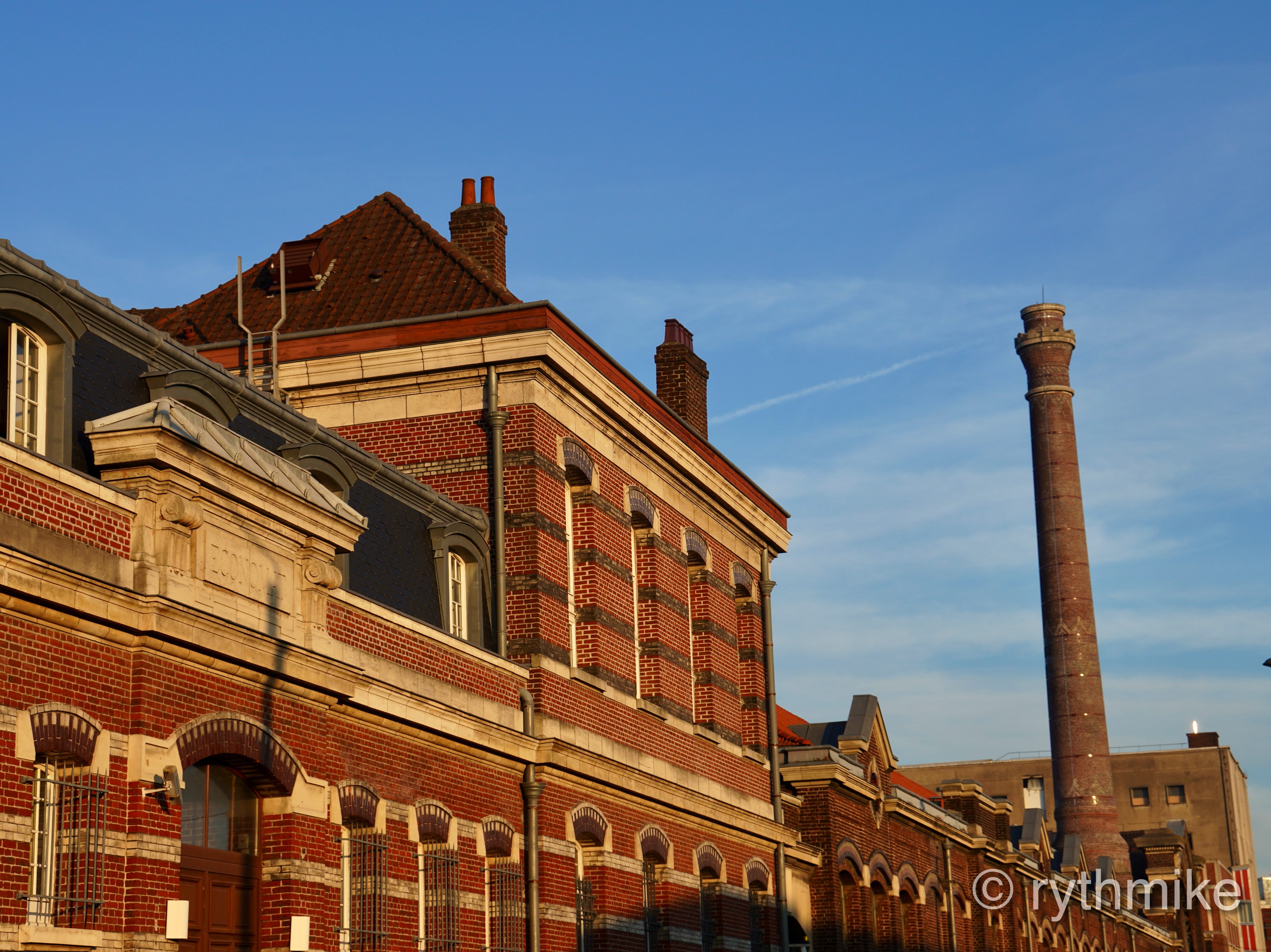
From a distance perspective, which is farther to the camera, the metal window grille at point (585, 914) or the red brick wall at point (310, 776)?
the metal window grille at point (585, 914)

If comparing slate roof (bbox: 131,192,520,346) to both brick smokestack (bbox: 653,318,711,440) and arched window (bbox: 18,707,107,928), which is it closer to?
brick smokestack (bbox: 653,318,711,440)

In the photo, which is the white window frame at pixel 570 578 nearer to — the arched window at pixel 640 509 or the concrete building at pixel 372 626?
the concrete building at pixel 372 626

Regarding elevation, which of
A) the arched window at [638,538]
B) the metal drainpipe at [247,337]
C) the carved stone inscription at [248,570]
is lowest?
the carved stone inscription at [248,570]

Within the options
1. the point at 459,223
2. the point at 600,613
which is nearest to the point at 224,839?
the point at 600,613

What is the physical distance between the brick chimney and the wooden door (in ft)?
38.2

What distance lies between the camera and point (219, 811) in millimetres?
14945

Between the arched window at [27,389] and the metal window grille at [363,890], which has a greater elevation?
the arched window at [27,389]

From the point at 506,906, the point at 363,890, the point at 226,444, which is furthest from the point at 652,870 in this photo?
the point at 226,444

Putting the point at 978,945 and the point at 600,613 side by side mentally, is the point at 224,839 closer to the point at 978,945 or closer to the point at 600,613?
the point at 600,613

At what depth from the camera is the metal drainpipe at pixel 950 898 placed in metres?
37.8

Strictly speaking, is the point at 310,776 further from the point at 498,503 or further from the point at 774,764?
the point at 774,764

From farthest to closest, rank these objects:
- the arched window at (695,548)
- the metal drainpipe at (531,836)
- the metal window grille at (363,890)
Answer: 1. the arched window at (695,548)
2. the metal drainpipe at (531,836)
3. the metal window grille at (363,890)

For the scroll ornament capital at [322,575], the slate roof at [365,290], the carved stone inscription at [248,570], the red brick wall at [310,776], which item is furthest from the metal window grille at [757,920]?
the carved stone inscription at [248,570]

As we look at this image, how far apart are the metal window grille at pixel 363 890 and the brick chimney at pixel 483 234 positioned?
1014cm
